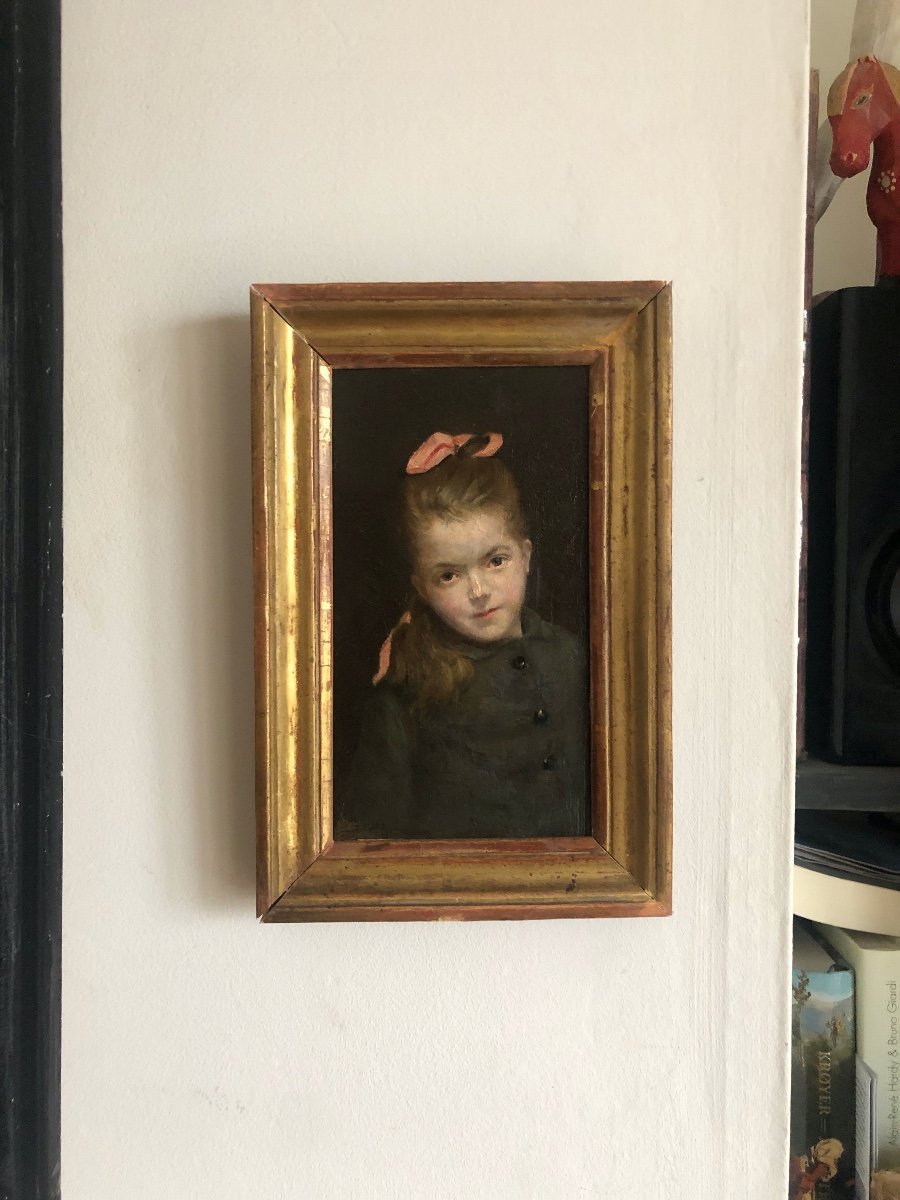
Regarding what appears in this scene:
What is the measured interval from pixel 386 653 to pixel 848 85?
1.91ft

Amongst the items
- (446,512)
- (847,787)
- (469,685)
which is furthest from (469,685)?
(847,787)

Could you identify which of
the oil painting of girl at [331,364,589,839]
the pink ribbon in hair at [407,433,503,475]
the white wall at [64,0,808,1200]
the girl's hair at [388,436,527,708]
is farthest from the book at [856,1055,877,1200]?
the pink ribbon in hair at [407,433,503,475]

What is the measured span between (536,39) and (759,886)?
72 cm

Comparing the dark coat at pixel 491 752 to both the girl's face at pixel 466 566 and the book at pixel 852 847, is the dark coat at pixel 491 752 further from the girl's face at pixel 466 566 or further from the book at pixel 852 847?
the book at pixel 852 847

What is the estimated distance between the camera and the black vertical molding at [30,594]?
59 centimetres

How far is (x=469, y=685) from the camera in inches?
24.3

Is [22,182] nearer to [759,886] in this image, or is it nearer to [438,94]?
[438,94]

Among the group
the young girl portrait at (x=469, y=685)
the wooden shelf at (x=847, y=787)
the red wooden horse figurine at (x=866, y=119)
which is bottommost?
the wooden shelf at (x=847, y=787)

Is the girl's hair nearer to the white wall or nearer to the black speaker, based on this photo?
the white wall

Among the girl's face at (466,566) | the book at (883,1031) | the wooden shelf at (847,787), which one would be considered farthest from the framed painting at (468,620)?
the book at (883,1031)

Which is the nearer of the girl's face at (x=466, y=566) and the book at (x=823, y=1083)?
the girl's face at (x=466, y=566)

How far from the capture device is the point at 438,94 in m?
0.63

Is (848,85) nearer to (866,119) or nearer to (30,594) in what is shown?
(866,119)

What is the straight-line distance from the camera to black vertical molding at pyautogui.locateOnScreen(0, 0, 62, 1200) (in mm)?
593
